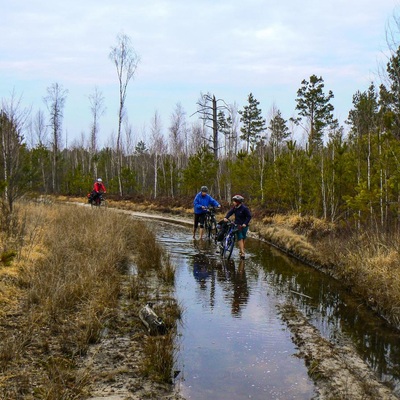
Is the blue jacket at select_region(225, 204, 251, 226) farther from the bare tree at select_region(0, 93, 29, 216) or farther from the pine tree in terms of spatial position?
the pine tree

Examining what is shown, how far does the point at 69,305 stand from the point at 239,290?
148 inches

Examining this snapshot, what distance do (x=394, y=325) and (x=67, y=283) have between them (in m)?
5.56

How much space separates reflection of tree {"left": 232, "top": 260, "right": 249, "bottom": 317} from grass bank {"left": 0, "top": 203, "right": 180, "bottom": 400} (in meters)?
1.20

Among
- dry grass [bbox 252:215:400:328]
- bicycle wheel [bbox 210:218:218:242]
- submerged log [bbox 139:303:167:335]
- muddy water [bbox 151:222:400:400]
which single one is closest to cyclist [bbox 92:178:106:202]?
bicycle wheel [bbox 210:218:218:242]

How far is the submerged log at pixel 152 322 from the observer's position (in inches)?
249

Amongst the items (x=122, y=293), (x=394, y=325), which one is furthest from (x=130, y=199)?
(x=394, y=325)

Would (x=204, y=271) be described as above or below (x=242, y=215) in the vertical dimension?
below

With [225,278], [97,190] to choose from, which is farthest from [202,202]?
[97,190]

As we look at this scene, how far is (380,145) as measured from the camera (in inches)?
479

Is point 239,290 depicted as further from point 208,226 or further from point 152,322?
point 208,226

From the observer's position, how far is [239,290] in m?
9.12

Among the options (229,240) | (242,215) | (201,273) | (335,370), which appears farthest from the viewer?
(229,240)

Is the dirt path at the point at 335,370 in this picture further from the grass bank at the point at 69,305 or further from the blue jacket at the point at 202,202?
the blue jacket at the point at 202,202

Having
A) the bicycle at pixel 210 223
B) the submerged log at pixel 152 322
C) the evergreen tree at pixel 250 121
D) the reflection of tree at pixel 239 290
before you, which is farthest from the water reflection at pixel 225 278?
the evergreen tree at pixel 250 121
